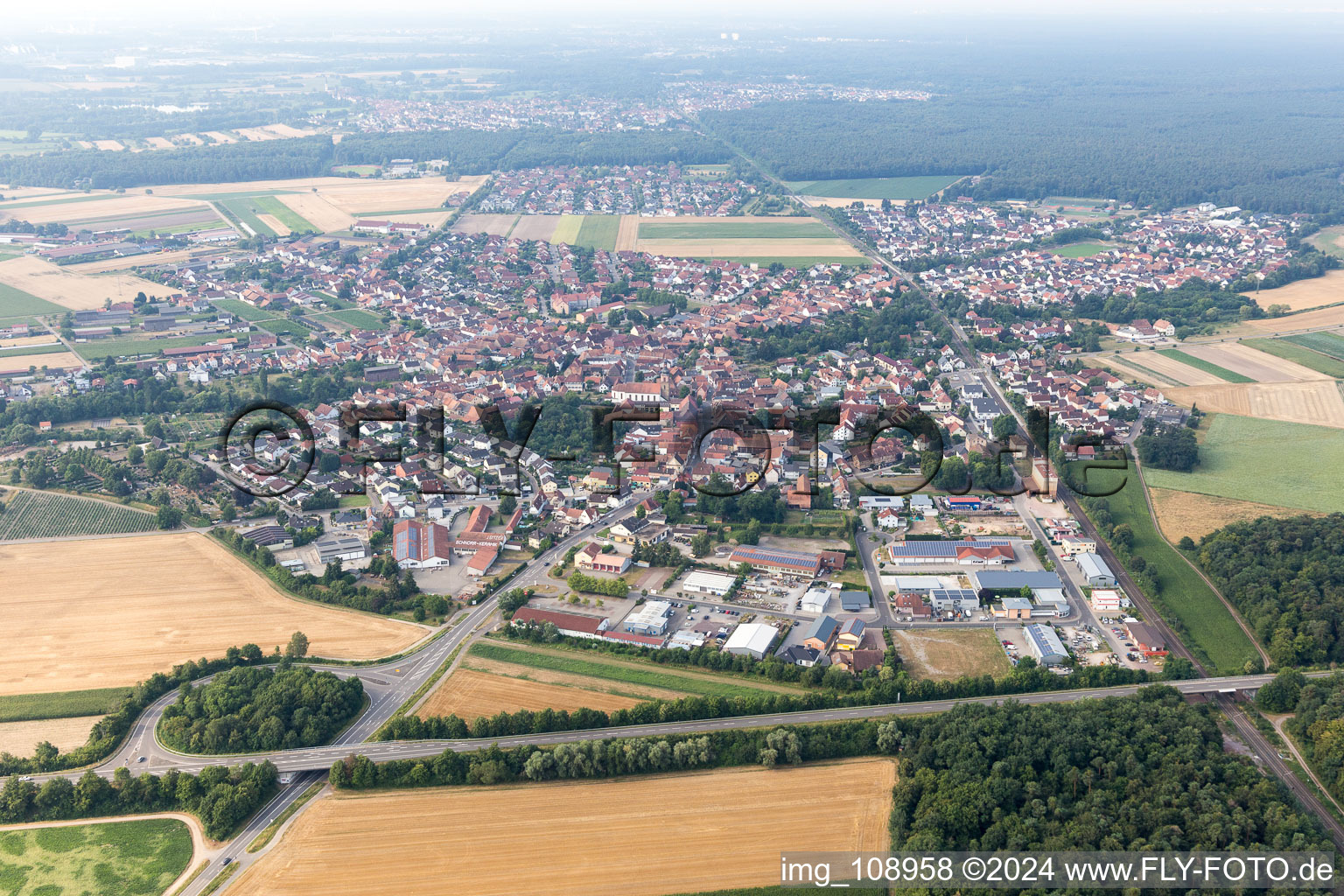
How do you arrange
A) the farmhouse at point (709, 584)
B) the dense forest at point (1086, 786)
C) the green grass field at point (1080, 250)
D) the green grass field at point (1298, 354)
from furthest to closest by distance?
the green grass field at point (1080, 250)
the green grass field at point (1298, 354)
the farmhouse at point (709, 584)
the dense forest at point (1086, 786)

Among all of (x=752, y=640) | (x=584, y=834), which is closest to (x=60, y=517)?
(x=584, y=834)

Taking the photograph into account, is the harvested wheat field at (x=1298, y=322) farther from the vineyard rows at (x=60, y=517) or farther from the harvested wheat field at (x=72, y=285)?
the harvested wheat field at (x=72, y=285)

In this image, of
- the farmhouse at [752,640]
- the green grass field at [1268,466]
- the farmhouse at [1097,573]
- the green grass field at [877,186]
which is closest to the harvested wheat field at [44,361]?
the farmhouse at [752,640]

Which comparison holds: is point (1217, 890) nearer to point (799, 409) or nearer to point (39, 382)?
point (799, 409)

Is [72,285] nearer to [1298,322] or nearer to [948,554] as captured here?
[948,554]

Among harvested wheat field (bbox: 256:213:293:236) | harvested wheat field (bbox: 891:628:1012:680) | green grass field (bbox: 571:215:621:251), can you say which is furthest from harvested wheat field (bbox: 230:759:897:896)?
harvested wheat field (bbox: 256:213:293:236)
